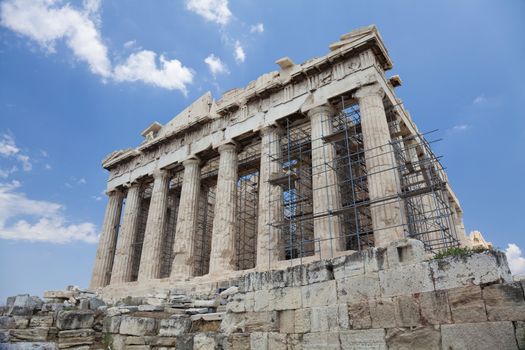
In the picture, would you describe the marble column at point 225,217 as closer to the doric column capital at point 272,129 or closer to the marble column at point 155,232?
the doric column capital at point 272,129

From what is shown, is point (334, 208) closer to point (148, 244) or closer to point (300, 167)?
point (300, 167)

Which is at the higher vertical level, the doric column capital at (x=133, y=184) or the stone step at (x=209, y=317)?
the doric column capital at (x=133, y=184)

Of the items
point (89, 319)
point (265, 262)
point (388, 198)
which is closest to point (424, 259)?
point (388, 198)

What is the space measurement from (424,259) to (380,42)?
436 inches

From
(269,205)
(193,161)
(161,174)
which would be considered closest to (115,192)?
(161,174)

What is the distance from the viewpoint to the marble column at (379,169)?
12.0m

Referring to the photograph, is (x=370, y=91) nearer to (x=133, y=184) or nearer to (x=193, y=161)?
(x=193, y=161)

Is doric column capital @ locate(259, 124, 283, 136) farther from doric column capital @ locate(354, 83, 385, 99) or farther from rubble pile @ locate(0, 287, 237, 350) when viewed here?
rubble pile @ locate(0, 287, 237, 350)

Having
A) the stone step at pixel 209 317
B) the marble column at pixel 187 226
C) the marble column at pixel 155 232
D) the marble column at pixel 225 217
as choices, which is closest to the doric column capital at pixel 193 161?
the marble column at pixel 187 226

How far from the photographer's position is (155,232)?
19.4m

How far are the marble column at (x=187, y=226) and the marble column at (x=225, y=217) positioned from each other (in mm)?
1807

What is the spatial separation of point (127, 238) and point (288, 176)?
11090 millimetres

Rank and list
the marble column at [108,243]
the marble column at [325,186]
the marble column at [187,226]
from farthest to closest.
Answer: the marble column at [108,243] < the marble column at [187,226] < the marble column at [325,186]

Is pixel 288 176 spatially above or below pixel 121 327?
above
